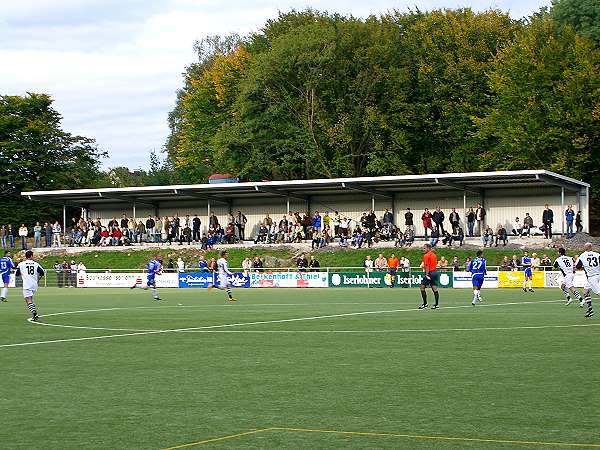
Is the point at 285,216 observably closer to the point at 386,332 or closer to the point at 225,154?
the point at 225,154

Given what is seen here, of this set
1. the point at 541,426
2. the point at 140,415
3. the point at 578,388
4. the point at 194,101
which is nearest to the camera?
the point at 541,426

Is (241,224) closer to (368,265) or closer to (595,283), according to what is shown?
(368,265)

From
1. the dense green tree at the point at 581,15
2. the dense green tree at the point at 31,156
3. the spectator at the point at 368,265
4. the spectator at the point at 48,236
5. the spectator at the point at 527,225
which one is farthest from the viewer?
the dense green tree at the point at 31,156

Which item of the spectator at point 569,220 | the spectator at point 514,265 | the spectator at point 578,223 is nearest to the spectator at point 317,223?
the spectator at point 514,265

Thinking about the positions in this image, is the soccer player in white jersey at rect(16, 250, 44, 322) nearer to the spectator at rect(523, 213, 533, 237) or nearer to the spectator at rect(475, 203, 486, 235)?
the spectator at rect(523, 213, 533, 237)

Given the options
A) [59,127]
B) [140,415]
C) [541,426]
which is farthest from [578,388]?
[59,127]

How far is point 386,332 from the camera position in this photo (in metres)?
22.5

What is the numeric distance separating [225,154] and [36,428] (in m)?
69.2

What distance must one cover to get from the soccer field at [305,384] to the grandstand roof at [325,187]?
107ft

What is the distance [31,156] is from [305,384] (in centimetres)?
8205

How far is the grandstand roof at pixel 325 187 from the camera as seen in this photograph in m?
58.5

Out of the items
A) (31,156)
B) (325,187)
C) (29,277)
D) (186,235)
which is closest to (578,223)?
(325,187)

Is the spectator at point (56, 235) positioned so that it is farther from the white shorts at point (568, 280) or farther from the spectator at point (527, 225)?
the white shorts at point (568, 280)

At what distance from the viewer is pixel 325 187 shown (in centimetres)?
6481
